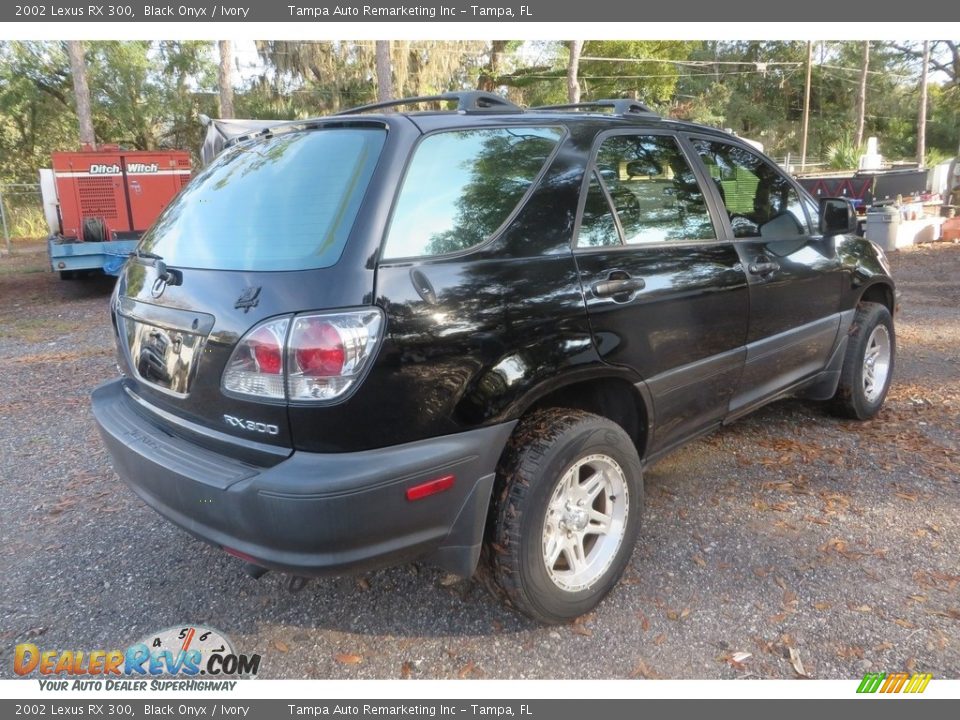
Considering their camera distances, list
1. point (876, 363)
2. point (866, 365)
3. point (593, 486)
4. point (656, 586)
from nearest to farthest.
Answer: point (593, 486)
point (656, 586)
point (866, 365)
point (876, 363)


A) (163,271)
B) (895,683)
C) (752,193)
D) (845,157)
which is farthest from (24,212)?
(845,157)

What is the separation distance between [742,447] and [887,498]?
87 centimetres

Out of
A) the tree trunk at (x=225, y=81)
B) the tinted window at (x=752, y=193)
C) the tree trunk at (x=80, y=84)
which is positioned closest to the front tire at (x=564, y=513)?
the tinted window at (x=752, y=193)

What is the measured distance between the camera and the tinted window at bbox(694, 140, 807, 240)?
3.45m

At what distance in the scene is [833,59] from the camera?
135 ft

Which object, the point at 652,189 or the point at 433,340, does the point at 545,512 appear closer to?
the point at 433,340

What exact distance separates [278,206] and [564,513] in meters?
1.53

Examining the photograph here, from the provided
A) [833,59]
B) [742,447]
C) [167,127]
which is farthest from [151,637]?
[833,59]

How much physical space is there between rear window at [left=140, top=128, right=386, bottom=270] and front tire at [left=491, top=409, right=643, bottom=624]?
0.99 metres

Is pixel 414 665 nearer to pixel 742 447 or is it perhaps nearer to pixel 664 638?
pixel 664 638

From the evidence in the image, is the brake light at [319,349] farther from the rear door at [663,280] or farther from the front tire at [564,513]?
the rear door at [663,280]

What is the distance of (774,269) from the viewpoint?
3484 mm

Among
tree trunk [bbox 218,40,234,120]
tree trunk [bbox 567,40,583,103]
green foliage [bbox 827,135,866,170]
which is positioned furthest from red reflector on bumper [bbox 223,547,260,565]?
green foliage [bbox 827,135,866,170]

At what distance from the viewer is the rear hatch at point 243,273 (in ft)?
6.81
